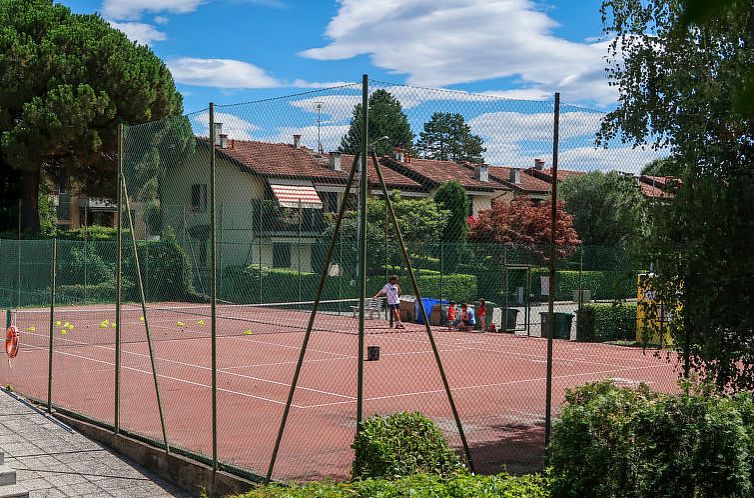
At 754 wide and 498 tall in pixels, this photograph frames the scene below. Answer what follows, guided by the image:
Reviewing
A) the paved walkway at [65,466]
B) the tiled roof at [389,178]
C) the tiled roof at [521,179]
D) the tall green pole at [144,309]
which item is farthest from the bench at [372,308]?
the tiled roof at [389,178]

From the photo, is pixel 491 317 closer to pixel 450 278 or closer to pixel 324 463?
pixel 450 278

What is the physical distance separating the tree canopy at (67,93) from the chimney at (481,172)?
95.9 feet

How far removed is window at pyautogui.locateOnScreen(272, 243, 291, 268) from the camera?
8198 millimetres

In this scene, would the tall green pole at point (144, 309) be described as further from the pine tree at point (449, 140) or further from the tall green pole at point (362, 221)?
the pine tree at point (449, 140)

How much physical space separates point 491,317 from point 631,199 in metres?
10.5

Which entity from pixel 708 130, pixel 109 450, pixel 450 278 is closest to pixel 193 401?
pixel 109 450

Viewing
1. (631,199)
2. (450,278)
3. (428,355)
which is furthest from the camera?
(428,355)

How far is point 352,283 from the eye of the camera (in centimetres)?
1202

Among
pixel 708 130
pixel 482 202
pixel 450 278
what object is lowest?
pixel 450 278

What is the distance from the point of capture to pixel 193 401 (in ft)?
43.1

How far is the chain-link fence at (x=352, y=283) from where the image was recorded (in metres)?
6.83

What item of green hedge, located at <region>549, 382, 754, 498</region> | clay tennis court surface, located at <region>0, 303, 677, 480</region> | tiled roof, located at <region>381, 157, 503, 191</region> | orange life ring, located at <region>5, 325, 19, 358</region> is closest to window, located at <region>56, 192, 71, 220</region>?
clay tennis court surface, located at <region>0, 303, 677, 480</region>

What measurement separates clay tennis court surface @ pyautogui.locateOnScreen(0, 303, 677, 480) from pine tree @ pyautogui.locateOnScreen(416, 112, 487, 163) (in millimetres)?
3330

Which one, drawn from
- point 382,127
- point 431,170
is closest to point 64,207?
point 382,127
